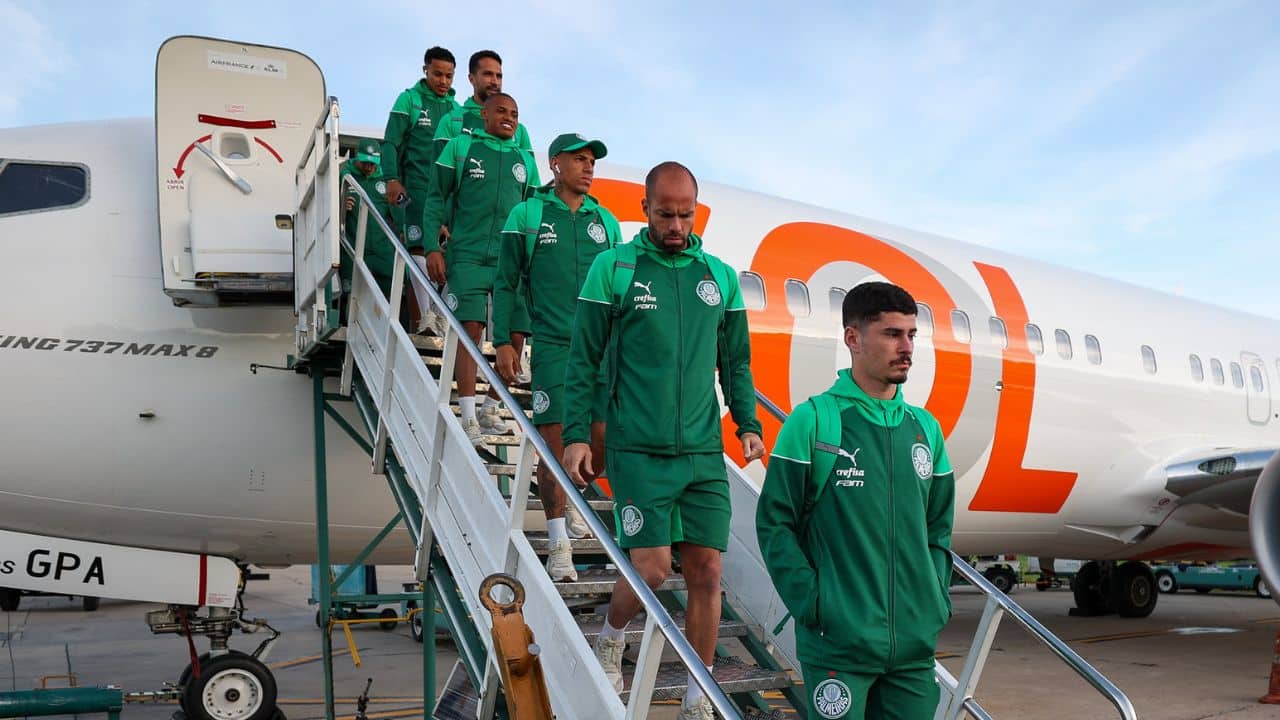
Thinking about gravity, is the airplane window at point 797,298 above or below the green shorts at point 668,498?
above

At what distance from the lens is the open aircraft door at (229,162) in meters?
5.83

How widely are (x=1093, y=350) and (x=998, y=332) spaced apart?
159 cm

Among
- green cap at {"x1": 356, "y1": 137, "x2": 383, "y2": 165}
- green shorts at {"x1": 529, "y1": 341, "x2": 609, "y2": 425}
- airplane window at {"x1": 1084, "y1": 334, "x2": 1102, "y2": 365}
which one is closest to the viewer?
green shorts at {"x1": 529, "y1": 341, "x2": 609, "y2": 425}

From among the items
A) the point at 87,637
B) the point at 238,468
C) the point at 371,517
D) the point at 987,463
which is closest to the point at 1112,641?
the point at 987,463

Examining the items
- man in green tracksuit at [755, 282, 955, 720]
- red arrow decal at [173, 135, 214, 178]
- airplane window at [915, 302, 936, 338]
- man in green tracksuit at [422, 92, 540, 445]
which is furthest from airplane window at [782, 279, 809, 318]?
man in green tracksuit at [755, 282, 955, 720]

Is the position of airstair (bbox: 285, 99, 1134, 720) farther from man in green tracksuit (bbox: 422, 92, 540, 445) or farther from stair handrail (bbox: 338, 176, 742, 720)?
man in green tracksuit (bbox: 422, 92, 540, 445)

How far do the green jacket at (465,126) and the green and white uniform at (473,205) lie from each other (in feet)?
0.88

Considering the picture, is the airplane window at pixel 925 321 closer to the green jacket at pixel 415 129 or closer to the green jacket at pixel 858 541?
the green jacket at pixel 415 129

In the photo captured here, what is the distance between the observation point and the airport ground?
27.8 feet

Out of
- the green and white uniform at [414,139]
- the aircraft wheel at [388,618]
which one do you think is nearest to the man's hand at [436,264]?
the green and white uniform at [414,139]

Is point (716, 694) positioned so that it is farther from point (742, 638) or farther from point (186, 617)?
→ point (186, 617)

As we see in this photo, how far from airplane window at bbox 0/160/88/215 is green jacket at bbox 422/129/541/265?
8.19ft

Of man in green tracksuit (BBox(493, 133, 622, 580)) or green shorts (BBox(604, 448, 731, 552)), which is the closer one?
green shorts (BBox(604, 448, 731, 552))

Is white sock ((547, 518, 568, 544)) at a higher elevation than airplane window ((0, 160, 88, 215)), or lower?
lower
